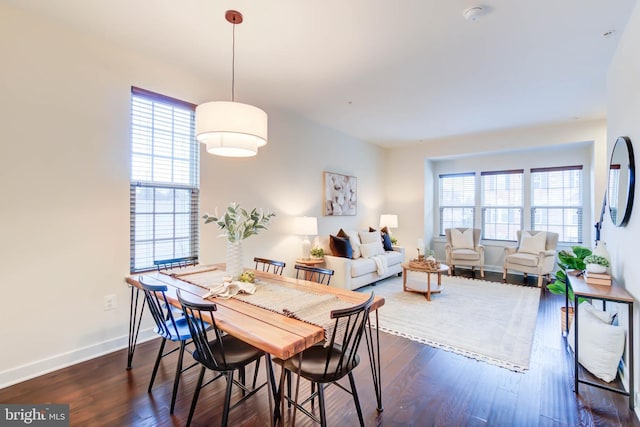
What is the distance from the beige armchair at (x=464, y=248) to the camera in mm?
6055

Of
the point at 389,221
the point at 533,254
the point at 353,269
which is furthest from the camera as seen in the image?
the point at 389,221

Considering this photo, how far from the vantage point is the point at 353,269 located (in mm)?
4668

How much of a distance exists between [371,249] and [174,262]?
336cm

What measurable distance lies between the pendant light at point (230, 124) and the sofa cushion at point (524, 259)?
211 inches

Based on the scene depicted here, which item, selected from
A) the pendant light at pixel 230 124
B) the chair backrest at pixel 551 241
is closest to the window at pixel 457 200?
the chair backrest at pixel 551 241

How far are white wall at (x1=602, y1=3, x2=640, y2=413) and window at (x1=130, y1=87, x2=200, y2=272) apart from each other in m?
3.86

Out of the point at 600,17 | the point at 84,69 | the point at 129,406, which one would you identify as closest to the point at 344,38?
the point at 600,17

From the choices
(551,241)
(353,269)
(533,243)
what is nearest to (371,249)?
(353,269)

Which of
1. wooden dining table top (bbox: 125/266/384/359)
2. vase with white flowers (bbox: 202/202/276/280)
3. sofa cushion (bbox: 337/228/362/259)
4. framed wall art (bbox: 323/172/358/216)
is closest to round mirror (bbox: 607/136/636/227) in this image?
wooden dining table top (bbox: 125/266/384/359)

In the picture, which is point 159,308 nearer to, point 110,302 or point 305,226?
point 110,302

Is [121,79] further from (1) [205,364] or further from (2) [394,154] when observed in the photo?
(2) [394,154]

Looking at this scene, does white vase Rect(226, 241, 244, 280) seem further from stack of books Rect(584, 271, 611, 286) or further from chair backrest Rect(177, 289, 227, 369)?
stack of books Rect(584, 271, 611, 286)

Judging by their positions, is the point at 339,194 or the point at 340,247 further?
the point at 339,194

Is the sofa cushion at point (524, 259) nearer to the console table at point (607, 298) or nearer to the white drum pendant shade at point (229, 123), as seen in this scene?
the console table at point (607, 298)
